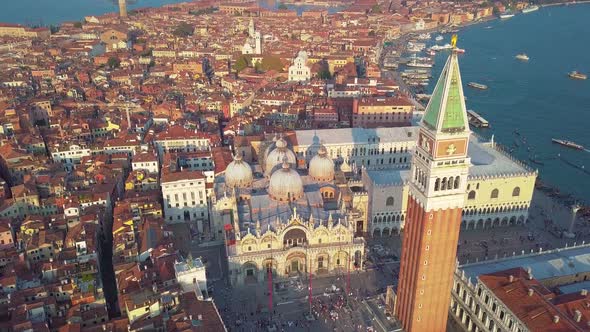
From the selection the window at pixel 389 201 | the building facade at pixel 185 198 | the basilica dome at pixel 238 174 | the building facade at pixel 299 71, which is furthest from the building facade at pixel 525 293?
the building facade at pixel 299 71

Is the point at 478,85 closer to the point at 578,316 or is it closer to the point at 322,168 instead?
the point at 322,168

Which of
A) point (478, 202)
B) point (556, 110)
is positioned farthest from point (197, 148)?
point (556, 110)

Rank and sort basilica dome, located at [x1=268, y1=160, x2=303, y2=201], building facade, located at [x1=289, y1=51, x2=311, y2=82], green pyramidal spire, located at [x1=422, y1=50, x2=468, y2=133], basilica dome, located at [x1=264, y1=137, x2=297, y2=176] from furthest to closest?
building facade, located at [x1=289, y1=51, x2=311, y2=82]
basilica dome, located at [x1=264, y1=137, x2=297, y2=176]
basilica dome, located at [x1=268, y1=160, x2=303, y2=201]
green pyramidal spire, located at [x1=422, y1=50, x2=468, y2=133]

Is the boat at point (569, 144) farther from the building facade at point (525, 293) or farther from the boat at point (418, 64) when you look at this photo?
the boat at point (418, 64)

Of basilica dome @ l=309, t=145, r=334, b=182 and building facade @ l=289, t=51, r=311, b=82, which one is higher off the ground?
building facade @ l=289, t=51, r=311, b=82

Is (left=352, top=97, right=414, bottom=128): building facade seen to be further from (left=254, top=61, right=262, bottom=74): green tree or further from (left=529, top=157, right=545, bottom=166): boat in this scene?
(left=254, top=61, right=262, bottom=74): green tree

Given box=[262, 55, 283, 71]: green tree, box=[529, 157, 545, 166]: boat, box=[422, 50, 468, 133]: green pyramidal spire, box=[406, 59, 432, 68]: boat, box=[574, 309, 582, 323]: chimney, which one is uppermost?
box=[422, 50, 468, 133]: green pyramidal spire

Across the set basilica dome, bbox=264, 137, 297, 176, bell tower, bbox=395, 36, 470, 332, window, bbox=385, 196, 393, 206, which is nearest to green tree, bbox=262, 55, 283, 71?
basilica dome, bbox=264, 137, 297, 176
